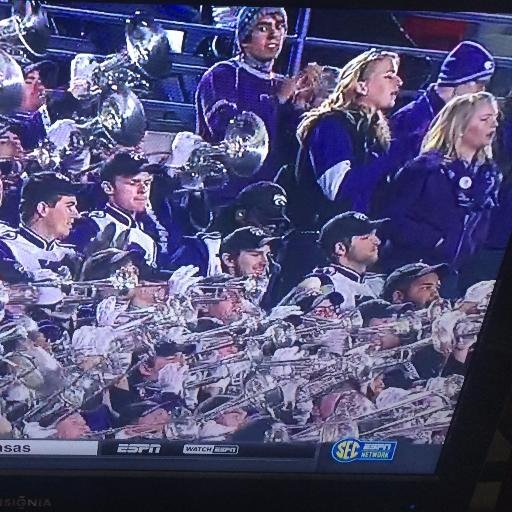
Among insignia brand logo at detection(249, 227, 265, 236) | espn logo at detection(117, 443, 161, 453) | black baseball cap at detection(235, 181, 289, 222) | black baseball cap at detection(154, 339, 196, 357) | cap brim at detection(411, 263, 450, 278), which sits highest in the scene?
black baseball cap at detection(235, 181, 289, 222)

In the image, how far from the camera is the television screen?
2.51ft

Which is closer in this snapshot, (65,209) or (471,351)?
(65,209)

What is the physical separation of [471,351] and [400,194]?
0.58 feet

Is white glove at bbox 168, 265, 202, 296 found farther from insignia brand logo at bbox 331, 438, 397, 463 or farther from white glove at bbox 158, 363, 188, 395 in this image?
insignia brand logo at bbox 331, 438, 397, 463

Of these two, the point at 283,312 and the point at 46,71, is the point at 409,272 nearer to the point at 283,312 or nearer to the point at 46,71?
the point at 283,312

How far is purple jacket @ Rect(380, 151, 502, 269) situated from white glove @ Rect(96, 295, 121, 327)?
23 cm

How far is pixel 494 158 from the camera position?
2.71 feet

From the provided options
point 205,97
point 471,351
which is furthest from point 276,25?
point 471,351

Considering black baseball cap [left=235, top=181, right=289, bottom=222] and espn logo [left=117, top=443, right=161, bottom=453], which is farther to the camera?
espn logo [left=117, top=443, right=161, bottom=453]

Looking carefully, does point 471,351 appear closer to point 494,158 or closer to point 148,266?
point 494,158

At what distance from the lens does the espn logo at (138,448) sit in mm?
934

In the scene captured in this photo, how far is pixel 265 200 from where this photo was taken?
0.82 metres

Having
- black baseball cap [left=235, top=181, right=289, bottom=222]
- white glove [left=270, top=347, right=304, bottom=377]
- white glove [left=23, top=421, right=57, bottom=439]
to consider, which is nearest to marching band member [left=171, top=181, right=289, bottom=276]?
black baseball cap [left=235, top=181, right=289, bottom=222]

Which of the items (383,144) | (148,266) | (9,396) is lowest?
(9,396)
